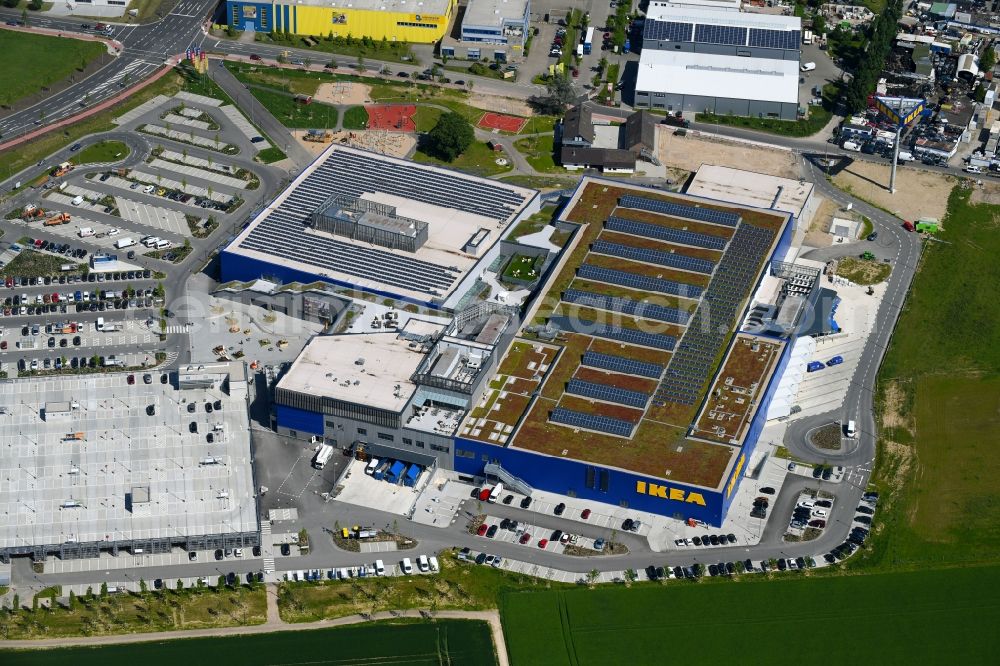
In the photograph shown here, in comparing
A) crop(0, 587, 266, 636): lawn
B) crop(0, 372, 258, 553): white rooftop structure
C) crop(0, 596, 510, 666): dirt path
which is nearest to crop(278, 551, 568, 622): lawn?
crop(0, 596, 510, 666): dirt path

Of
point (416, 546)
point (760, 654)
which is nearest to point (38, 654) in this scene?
point (416, 546)

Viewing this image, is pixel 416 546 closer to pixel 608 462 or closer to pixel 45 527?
pixel 608 462

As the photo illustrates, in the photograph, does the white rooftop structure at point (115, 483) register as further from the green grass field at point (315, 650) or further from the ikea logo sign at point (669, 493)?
the ikea logo sign at point (669, 493)

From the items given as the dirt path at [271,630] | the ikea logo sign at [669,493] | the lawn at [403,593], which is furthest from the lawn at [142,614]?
the ikea logo sign at [669,493]

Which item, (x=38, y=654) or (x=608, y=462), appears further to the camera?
(x=608, y=462)

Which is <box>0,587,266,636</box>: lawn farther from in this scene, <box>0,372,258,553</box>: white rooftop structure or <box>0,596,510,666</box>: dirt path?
<box>0,372,258,553</box>: white rooftop structure

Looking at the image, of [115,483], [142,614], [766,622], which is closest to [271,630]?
[142,614]
